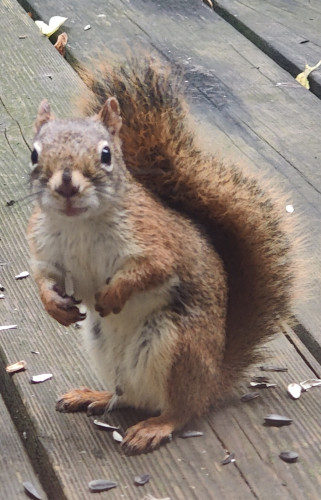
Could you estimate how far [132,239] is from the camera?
2111 millimetres

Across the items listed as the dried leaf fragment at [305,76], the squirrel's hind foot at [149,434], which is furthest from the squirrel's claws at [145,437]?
the dried leaf fragment at [305,76]

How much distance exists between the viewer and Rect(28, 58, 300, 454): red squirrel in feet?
6.72

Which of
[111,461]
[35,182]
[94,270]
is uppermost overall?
[35,182]

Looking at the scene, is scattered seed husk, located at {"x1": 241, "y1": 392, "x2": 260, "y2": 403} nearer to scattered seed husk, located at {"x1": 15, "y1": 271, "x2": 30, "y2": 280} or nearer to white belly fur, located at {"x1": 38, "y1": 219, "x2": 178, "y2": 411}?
white belly fur, located at {"x1": 38, "y1": 219, "x2": 178, "y2": 411}

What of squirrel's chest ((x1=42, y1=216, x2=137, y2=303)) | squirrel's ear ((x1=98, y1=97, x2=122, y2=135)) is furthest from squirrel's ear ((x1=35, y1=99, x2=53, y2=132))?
squirrel's chest ((x1=42, y1=216, x2=137, y2=303))

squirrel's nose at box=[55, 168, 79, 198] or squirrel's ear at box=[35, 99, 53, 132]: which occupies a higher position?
squirrel's nose at box=[55, 168, 79, 198]

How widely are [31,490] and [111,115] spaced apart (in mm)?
751

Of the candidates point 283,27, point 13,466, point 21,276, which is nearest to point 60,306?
point 13,466

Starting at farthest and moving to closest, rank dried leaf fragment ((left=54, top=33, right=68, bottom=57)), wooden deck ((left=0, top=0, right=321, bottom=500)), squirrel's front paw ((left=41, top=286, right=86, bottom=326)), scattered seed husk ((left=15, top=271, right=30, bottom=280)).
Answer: dried leaf fragment ((left=54, top=33, right=68, bottom=57)), scattered seed husk ((left=15, top=271, right=30, bottom=280)), squirrel's front paw ((left=41, top=286, right=86, bottom=326)), wooden deck ((left=0, top=0, right=321, bottom=500))

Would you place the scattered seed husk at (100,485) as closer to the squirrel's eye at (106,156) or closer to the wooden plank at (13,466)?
the wooden plank at (13,466)

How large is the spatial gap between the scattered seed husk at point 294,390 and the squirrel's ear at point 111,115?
635 millimetres

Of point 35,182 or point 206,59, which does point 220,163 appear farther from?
point 206,59

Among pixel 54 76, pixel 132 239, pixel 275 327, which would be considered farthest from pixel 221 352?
pixel 54 76

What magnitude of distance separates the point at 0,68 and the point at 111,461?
1696 mm
